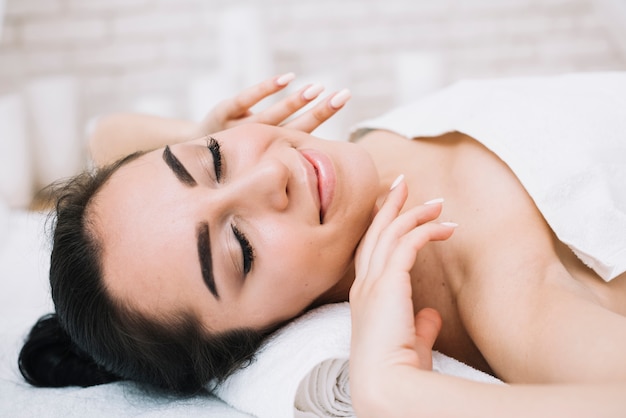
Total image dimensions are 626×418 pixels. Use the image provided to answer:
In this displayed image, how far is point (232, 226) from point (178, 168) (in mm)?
141

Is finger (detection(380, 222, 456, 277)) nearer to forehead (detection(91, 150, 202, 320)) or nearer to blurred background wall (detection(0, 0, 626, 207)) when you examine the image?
forehead (detection(91, 150, 202, 320))

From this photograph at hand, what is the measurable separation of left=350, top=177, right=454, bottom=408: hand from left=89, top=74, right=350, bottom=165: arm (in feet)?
1.41

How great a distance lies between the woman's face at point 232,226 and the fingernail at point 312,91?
0.93 ft

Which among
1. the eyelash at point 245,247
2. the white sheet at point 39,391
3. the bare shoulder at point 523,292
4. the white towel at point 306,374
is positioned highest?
the eyelash at point 245,247

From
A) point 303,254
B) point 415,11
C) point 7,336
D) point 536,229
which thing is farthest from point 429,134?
point 415,11

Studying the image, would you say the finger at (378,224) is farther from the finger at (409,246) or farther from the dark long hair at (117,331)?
the dark long hair at (117,331)

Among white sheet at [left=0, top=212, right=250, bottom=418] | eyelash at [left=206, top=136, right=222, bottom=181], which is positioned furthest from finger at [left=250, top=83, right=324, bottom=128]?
white sheet at [left=0, top=212, right=250, bottom=418]

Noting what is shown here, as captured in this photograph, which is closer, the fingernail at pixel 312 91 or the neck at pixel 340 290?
the neck at pixel 340 290

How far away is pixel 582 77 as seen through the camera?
55.2 inches

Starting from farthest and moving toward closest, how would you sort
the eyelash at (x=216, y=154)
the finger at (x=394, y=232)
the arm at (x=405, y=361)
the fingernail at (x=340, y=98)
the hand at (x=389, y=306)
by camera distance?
1. the fingernail at (x=340, y=98)
2. the eyelash at (x=216, y=154)
3. the finger at (x=394, y=232)
4. the hand at (x=389, y=306)
5. the arm at (x=405, y=361)

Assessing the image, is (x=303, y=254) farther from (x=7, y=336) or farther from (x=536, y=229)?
(x=7, y=336)

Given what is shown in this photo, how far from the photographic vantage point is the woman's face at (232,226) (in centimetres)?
106

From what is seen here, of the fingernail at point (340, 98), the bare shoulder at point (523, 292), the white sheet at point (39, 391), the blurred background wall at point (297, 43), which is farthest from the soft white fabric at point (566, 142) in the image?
the blurred background wall at point (297, 43)

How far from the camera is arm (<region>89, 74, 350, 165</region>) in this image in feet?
4.81
